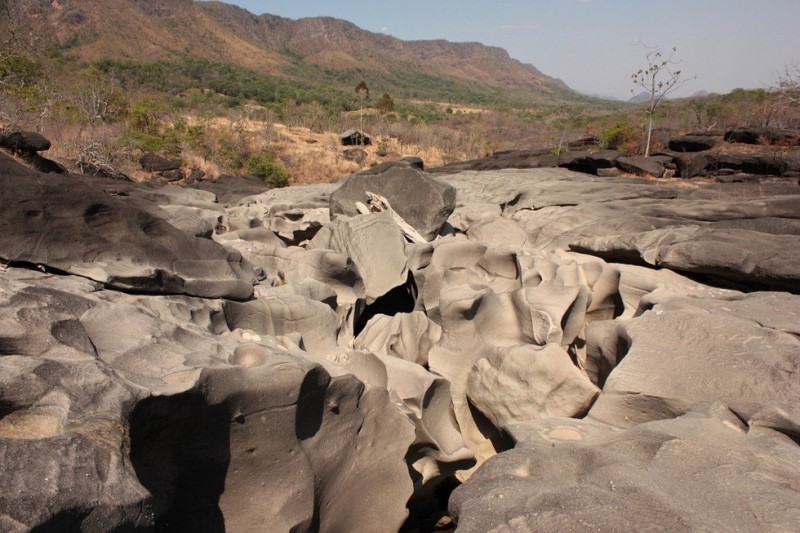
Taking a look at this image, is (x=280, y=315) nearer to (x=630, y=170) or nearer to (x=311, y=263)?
(x=311, y=263)

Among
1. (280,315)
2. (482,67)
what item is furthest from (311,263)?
(482,67)

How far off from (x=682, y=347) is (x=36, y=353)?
11.5ft

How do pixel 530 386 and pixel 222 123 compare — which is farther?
pixel 222 123

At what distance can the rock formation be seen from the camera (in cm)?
184

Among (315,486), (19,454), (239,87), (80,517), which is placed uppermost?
(239,87)

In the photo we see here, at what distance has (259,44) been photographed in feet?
271

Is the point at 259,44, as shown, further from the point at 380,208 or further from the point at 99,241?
the point at 99,241

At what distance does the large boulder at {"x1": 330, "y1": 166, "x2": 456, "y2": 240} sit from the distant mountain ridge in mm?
19574

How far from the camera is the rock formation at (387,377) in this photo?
184cm

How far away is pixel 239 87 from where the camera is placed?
37.2m

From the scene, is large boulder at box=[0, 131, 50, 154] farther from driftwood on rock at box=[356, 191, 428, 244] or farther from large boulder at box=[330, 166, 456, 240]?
driftwood on rock at box=[356, 191, 428, 244]

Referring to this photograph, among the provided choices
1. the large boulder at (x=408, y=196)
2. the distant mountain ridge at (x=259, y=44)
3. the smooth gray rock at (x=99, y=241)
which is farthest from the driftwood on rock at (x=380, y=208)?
the distant mountain ridge at (x=259, y=44)

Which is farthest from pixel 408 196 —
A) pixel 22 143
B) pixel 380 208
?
pixel 22 143

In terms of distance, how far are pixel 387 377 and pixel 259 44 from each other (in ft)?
293
